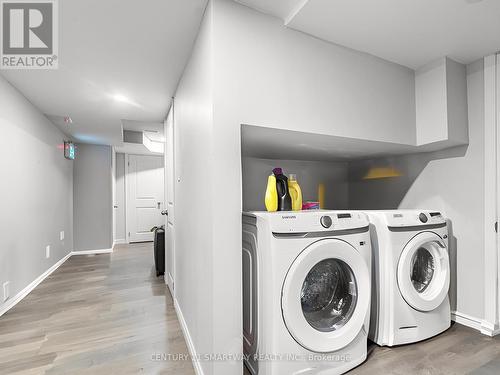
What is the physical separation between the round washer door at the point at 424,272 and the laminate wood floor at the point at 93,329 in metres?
1.56

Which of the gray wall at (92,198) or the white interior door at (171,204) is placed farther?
the gray wall at (92,198)

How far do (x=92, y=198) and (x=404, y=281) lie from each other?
531cm

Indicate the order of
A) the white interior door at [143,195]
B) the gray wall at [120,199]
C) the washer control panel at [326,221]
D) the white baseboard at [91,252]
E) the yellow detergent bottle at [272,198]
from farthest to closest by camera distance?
the white interior door at [143,195]
the gray wall at [120,199]
the white baseboard at [91,252]
the yellow detergent bottle at [272,198]
the washer control panel at [326,221]

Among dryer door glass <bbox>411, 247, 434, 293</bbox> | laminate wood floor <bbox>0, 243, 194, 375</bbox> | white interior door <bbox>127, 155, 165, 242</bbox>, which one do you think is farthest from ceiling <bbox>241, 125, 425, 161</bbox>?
white interior door <bbox>127, 155, 165, 242</bbox>

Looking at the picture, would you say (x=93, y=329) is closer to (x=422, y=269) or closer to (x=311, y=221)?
(x=311, y=221)

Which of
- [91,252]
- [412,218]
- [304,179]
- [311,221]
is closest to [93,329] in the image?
[311,221]

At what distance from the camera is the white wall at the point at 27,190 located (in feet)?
7.69

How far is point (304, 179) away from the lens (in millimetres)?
2672

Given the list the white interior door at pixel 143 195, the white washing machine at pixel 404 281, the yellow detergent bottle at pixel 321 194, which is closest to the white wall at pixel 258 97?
the white washing machine at pixel 404 281

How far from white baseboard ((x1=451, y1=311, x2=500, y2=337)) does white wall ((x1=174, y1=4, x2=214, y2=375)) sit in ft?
6.58

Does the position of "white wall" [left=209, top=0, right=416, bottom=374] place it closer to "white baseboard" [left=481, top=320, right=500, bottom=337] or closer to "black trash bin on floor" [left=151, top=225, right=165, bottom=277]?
"white baseboard" [left=481, top=320, right=500, bottom=337]

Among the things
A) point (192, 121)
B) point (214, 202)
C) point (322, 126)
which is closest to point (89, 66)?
point (192, 121)

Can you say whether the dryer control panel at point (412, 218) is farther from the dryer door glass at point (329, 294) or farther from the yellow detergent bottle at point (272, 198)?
the yellow detergent bottle at point (272, 198)

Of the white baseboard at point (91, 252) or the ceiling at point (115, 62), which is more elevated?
the ceiling at point (115, 62)
